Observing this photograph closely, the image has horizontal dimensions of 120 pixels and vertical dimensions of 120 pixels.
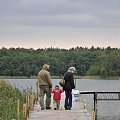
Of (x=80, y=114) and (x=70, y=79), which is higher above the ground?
(x=70, y=79)

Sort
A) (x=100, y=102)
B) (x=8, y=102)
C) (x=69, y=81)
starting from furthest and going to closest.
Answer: (x=100, y=102), (x=8, y=102), (x=69, y=81)

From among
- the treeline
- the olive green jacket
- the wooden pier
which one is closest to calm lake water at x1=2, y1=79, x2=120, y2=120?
the treeline

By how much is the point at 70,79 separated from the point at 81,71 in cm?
9178

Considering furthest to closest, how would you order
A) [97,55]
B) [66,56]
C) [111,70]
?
[97,55] < [111,70] < [66,56]

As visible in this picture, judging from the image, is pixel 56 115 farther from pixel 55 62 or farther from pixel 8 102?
pixel 55 62

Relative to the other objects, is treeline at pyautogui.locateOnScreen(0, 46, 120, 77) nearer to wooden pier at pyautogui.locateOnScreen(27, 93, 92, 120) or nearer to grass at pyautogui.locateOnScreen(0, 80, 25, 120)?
grass at pyautogui.locateOnScreen(0, 80, 25, 120)

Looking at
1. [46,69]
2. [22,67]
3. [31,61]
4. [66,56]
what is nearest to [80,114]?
[46,69]

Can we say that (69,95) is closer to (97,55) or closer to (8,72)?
(8,72)

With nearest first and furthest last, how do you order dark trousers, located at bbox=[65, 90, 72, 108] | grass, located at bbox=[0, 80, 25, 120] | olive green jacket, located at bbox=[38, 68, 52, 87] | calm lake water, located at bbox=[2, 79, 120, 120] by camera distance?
1. grass, located at bbox=[0, 80, 25, 120]
2. olive green jacket, located at bbox=[38, 68, 52, 87]
3. dark trousers, located at bbox=[65, 90, 72, 108]
4. calm lake water, located at bbox=[2, 79, 120, 120]

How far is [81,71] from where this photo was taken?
10969 cm

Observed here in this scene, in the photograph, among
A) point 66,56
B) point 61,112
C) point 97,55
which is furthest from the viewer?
point 97,55

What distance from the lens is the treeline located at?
7854 cm

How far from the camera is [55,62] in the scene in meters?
93.9

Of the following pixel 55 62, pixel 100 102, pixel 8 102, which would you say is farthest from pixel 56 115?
pixel 55 62
